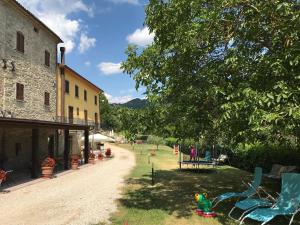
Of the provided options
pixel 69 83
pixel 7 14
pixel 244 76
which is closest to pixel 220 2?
pixel 244 76

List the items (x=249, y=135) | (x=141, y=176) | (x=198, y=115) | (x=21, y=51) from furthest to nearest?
(x=21, y=51)
(x=141, y=176)
(x=198, y=115)
(x=249, y=135)

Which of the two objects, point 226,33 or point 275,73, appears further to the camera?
Answer: point 226,33

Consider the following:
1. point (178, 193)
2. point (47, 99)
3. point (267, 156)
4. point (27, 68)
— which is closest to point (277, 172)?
point (267, 156)

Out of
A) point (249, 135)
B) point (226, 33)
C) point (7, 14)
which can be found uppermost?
point (7, 14)

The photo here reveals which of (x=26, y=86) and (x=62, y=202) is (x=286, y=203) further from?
(x=26, y=86)

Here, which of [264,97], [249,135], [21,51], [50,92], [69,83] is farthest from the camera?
[69,83]

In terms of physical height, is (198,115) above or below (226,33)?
below

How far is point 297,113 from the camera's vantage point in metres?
6.47

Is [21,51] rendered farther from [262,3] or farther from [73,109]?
[262,3]

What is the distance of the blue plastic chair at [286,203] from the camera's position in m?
7.73

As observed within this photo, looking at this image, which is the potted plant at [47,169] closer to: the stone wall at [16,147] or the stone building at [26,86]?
the stone building at [26,86]

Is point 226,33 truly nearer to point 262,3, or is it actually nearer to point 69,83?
point 262,3

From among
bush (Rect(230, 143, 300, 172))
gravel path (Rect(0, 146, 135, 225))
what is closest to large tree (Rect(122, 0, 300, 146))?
gravel path (Rect(0, 146, 135, 225))

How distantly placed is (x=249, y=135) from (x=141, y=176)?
1131 centimetres
